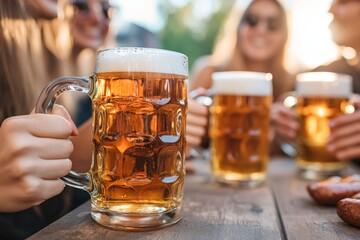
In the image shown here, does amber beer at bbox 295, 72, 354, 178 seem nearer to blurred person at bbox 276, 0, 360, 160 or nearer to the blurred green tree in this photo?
blurred person at bbox 276, 0, 360, 160

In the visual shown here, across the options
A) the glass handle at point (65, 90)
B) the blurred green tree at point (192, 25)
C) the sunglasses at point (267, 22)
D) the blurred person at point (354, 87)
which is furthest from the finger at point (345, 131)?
the blurred green tree at point (192, 25)

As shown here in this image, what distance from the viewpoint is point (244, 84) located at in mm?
1519

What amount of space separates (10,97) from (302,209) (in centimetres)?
101

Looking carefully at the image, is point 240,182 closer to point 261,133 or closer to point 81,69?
point 261,133

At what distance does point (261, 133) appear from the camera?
1592 millimetres

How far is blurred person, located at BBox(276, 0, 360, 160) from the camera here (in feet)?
5.67

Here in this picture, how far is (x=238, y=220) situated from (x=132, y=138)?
32 centimetres

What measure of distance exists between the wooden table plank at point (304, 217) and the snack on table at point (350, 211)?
0.02 meters

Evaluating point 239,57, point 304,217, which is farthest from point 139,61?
point 239,57

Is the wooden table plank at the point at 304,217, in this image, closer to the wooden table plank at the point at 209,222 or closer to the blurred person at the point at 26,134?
the wooden table plank at the point at 209,222

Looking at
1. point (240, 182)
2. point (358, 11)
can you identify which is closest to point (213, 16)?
point (358, 11)

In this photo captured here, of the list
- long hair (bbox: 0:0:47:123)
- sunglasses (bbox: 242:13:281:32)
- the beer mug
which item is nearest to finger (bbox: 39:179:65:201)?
long hair (bbox: 0:0:47:123)

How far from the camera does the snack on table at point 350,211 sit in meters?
0.92

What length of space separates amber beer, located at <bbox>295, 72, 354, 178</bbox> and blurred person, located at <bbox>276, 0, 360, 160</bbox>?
0.06m
